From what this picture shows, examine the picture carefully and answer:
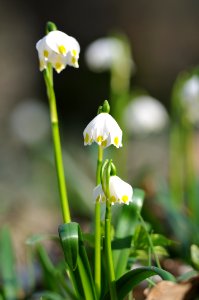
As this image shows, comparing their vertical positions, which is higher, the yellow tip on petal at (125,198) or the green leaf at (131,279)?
the yellow tip on petal at (125,198)

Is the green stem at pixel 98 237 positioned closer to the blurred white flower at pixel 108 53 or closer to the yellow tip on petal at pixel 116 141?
the yellow tip on petal at pixel 116 141

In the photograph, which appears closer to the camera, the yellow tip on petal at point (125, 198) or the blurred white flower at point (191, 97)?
the yellow tip on petal at point (125, 198)

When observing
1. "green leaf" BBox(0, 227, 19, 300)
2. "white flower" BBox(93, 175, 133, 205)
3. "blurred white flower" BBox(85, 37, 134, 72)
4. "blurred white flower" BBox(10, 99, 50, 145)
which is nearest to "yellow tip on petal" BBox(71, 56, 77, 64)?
"white flower" BBox(93, 175, 133, 205)

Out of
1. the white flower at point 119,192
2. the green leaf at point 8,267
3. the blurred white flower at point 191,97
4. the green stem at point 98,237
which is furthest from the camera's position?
the blurred white flower at point 191,97

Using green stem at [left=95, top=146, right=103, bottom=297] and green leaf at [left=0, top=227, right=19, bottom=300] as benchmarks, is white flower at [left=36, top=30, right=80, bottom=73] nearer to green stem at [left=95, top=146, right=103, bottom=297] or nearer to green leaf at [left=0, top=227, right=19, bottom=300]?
Answer: green stem at [left=95, top=146, right=103, bottom=297]

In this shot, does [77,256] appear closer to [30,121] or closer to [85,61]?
[30,121]

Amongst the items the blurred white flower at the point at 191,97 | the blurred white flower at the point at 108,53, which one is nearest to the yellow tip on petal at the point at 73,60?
the blurred white flower at the point at 191,97
